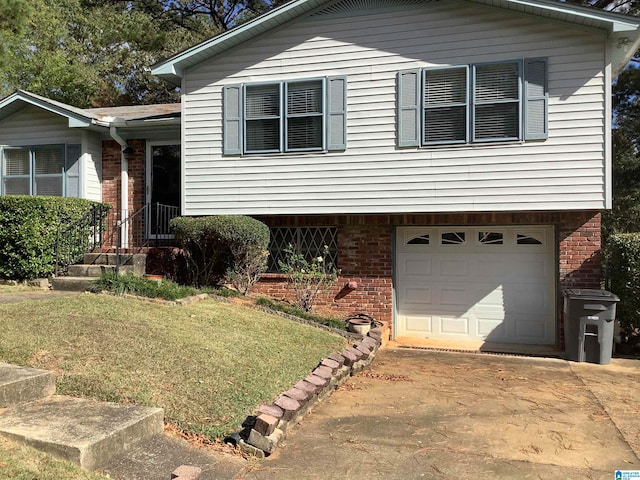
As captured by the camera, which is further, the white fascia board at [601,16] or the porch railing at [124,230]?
the porch railing at [124,230]

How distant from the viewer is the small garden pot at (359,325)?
8.36 m

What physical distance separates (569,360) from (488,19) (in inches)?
226

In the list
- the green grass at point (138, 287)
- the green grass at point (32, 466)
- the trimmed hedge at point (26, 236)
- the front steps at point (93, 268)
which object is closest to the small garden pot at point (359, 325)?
the green grass at point (138, 287)

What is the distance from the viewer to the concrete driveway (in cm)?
389

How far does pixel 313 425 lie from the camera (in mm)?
4820

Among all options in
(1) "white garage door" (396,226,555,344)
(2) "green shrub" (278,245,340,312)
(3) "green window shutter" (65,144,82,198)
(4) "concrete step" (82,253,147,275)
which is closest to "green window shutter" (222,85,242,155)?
(2) "green shrub" (278,245,340,312)

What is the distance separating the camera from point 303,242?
10289mm

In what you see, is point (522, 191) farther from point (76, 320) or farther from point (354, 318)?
point (76, 320)

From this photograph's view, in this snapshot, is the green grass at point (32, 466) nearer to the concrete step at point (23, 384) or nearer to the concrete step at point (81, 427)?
the concrete step at point (81, 427)

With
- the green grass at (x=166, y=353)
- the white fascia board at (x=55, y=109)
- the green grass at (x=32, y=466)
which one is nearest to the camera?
the green grass at (x=32, y=466)

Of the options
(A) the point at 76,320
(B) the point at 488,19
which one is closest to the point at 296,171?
(B) the point at 488,19

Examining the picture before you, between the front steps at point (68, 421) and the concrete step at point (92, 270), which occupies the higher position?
the concrete step at point (92, 270)

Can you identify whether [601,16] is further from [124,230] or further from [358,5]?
[124,230]

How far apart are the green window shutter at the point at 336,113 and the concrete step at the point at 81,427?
619 cm
